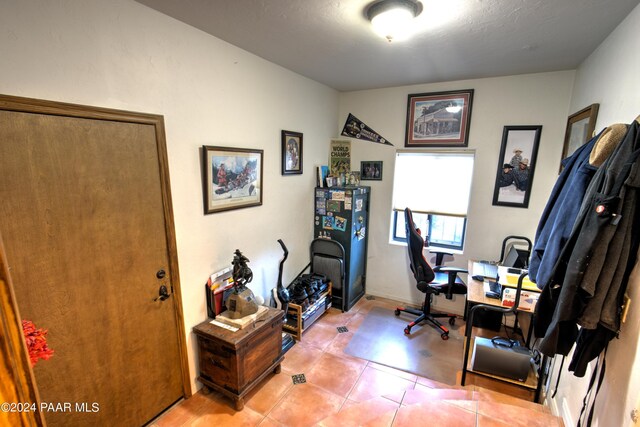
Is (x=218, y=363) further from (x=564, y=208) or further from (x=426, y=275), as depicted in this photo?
(x=564, y=208)

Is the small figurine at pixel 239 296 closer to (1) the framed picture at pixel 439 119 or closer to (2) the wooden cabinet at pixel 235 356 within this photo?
(2) the wooden cabinet at pixel 235 356

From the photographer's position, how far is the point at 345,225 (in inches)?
132

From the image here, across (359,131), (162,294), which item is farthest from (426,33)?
(162,294)

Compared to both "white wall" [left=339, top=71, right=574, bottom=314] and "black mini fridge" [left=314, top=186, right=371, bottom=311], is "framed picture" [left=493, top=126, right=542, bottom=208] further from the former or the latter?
"black mini fridge" [left=314, top=186, right=371, bottom=311]

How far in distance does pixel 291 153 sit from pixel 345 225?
1.03 metres

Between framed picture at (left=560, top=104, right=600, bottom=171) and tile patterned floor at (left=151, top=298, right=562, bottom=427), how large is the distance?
1986mm

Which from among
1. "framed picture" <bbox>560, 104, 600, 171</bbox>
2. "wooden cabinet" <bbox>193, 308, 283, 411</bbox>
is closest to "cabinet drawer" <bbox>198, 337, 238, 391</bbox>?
"wooden cabinet" <bbox>193, 308, 283, 411</bbox>

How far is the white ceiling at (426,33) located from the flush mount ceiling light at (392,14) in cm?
6

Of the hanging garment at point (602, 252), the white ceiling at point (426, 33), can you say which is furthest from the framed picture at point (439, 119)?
the hanging garment at point (602, 252)

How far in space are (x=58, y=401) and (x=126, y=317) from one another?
0.47 meters

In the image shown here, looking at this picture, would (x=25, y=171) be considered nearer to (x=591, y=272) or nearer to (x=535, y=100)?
(x=591, y=272)

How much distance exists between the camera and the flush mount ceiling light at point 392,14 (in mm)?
1587

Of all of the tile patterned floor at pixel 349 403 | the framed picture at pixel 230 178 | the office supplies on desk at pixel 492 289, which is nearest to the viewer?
the tile patterned floor at pixel 349 403

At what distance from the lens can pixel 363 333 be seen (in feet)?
10.00
